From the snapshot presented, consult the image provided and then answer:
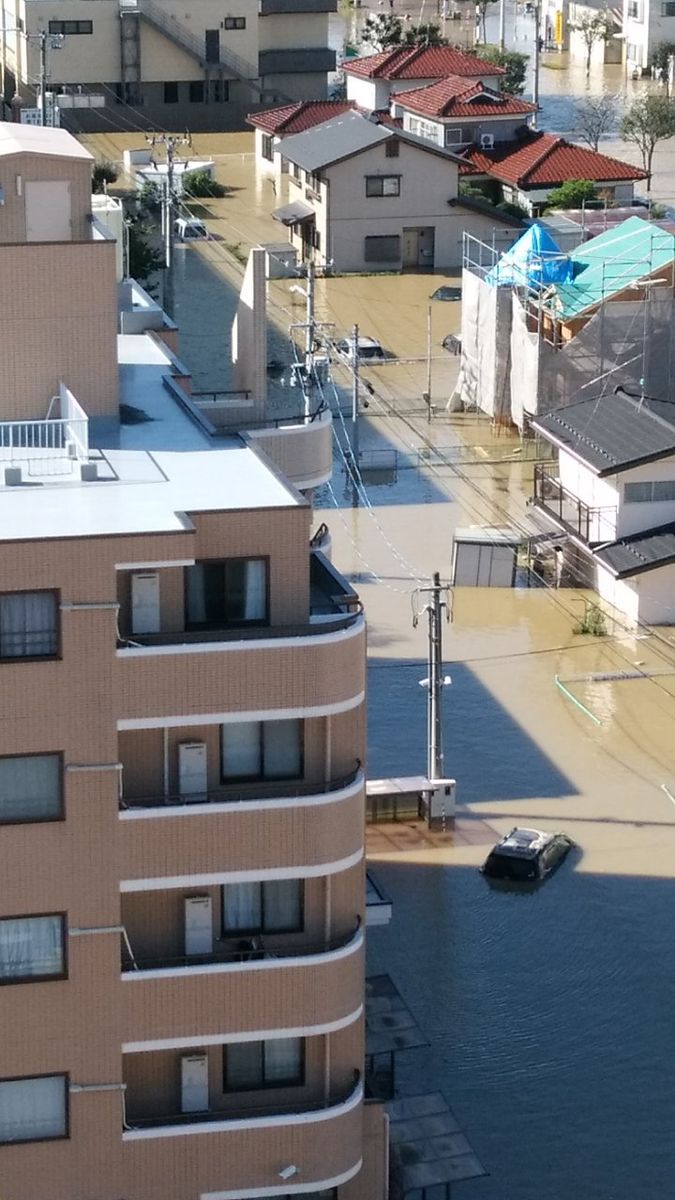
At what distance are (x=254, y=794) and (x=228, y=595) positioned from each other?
50.3 inches

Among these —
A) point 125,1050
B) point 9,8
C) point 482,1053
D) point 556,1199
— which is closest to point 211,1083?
point 125,1050

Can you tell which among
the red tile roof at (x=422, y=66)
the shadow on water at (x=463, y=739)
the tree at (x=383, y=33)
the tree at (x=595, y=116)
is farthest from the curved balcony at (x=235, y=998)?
the tree at (x=383, y=33)

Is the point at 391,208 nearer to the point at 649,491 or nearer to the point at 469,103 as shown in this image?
the point at 469,103

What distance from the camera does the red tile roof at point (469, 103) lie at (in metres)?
54.9

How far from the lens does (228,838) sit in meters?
14.1

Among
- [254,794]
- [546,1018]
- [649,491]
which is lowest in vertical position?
[546,1018]

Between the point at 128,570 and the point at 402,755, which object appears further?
the point at 402,755

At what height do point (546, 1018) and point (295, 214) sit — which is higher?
point (295, 214)

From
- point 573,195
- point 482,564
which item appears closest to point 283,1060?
point 482,564

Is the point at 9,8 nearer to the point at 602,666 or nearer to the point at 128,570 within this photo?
the point at 602,666

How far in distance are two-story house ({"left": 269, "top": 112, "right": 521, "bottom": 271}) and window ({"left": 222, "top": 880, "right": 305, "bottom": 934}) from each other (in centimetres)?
3561

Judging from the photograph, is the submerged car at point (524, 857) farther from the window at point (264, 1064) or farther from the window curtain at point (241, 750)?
the window curtain at point (241, 750)

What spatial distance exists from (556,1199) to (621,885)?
17.9ft

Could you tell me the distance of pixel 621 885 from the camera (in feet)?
72.2
